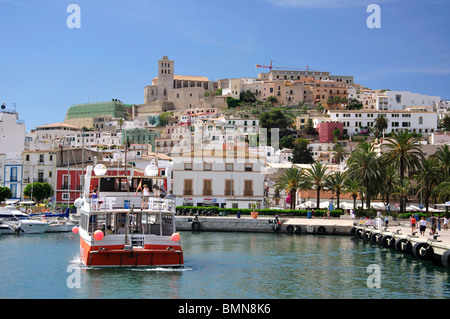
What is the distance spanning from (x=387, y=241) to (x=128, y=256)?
71.8 feet

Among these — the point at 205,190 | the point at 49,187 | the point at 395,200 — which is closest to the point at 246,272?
the point at 205,190

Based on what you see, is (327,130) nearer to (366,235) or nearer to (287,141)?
(287,141)

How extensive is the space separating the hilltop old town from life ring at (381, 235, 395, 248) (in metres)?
10.7

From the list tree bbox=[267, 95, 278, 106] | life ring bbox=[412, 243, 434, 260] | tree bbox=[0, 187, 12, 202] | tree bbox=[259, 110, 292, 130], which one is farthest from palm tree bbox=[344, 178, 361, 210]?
tree bbox=[267, 95, 278, 106]

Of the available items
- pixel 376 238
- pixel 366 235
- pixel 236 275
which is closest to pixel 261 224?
pixel 366 235

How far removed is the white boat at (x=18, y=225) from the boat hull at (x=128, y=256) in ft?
78.7

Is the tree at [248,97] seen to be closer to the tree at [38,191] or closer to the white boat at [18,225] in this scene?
the tree at [38,191]

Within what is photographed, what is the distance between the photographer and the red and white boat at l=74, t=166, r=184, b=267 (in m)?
27.5

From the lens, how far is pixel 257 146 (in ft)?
427

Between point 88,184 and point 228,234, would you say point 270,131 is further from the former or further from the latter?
point 88,184

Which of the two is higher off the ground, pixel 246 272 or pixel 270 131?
pixel 270 131

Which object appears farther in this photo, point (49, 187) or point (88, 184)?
point (49, 187)
